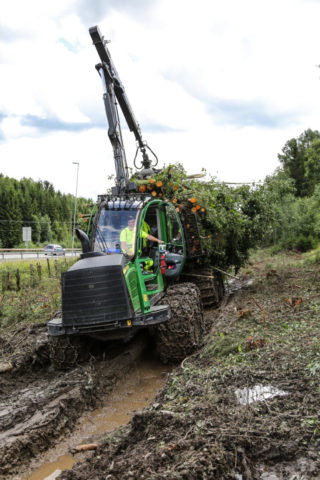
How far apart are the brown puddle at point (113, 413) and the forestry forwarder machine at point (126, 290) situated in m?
0.42

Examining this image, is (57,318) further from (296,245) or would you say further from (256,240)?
(296,245)

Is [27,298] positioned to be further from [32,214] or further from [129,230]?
[32,214]

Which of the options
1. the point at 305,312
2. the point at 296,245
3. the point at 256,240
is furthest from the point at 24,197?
the point at 305,312

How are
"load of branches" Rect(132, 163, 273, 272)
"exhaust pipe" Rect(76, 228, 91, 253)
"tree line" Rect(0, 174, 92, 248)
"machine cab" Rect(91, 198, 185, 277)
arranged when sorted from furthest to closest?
"tree line" Rect(0, 174, 92, 248), "load of branches" Rect(132, 163, 273, 272), "machine cab" Rect(91, 198, 185, 277), "exhaust pipe" Rect(76, 228, 91, 253)

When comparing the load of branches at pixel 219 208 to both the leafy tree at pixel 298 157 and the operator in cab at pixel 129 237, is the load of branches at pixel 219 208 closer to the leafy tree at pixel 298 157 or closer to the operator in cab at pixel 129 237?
the operator in cab at pixel 129 237

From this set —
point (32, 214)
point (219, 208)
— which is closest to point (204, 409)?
point (219, 208)

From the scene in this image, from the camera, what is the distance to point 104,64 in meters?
10.1

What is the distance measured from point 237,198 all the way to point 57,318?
7058 millimetres

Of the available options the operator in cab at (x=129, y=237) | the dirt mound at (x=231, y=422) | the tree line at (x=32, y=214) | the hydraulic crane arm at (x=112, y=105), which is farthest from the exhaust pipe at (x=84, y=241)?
the tree line at (x=32, y=214)

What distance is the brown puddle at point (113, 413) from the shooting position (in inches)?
173

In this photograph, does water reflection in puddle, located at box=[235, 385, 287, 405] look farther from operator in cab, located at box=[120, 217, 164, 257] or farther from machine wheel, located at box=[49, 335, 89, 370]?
machine wheel, located at box=[49, 335, 89, 370]

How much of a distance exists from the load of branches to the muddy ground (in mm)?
3448

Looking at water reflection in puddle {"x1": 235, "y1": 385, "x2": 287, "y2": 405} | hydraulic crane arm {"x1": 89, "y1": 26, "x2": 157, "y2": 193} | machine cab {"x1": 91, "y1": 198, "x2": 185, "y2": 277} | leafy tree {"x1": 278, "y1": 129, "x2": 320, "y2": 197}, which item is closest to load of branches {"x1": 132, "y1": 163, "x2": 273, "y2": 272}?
hydraulic crane arm {"x1": 89, "y1": 26, "x2": 157, "y2": 193}

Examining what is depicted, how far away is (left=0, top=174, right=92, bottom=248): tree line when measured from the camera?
71.9 m
